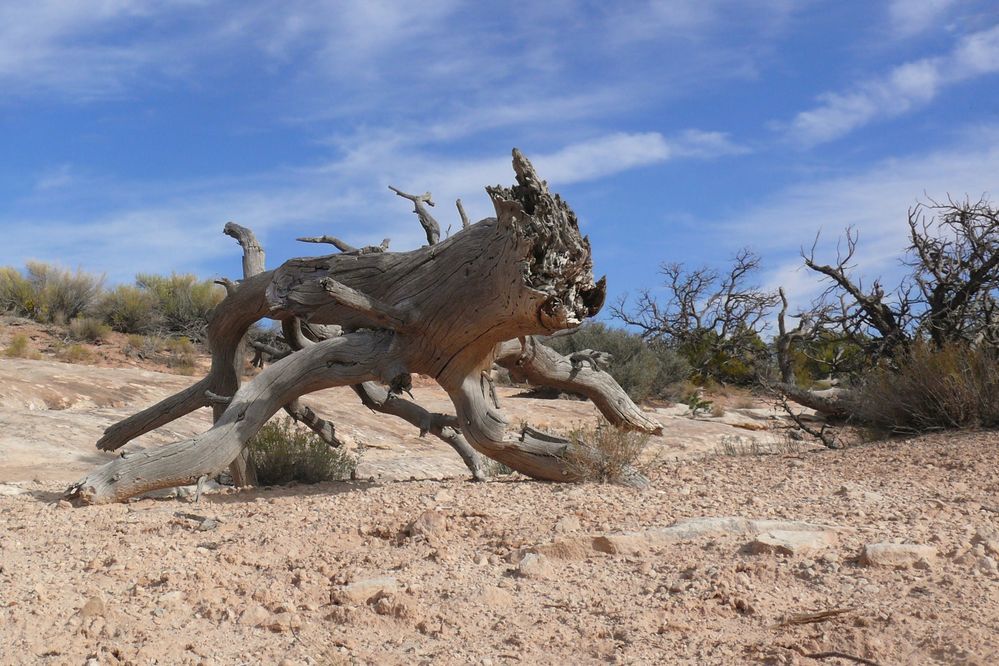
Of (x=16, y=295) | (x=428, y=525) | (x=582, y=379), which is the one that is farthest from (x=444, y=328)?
(x=16, y=295)

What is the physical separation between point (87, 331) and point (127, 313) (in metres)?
2.11

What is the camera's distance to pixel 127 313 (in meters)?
25.7

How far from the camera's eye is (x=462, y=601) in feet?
14.0

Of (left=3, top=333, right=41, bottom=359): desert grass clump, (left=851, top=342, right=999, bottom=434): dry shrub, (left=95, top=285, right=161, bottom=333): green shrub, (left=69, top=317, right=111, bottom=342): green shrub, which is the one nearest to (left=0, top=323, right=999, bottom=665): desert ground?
(left=851, top=342, right=999, bottom=434): dry shrub

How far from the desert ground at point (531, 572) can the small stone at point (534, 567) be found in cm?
1

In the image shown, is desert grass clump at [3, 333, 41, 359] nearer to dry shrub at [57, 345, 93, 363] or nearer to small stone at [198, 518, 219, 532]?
dry shrub at [57, 345, 93, 363]

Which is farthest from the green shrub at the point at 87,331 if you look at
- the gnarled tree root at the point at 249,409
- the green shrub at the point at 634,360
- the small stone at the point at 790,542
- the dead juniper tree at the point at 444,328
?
the small stone at the point at 790,542

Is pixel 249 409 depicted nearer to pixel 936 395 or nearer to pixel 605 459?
pixel 605 459

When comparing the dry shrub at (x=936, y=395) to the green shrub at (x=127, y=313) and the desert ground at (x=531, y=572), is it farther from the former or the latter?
the green shrub at (x=127, y=313)

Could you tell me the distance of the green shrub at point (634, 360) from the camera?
74.9ft

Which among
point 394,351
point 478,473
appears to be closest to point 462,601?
point 394,351

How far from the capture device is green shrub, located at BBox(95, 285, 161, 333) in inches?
1006

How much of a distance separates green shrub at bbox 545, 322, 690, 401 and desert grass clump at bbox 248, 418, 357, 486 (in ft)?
47.1

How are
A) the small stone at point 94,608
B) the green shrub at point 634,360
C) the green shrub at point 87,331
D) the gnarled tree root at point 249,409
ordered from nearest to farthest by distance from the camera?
the small stone at point 94,608, the gnarled tree root at point 249,409, the green shrub at point 634,360, the green shrub at point 87,331
